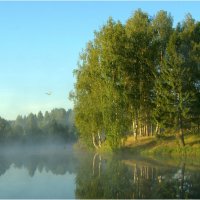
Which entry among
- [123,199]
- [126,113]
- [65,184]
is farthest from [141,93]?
[123,199]

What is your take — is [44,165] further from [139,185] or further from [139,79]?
[139,79]

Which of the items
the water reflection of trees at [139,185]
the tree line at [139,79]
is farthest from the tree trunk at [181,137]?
the water reflection of trees at [139,185]

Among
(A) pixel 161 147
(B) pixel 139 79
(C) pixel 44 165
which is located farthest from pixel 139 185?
(B) pixel 139 79

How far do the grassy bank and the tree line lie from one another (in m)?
1.41

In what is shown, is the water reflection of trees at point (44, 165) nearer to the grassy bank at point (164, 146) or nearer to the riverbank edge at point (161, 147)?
the riverbank edge at point (161, 147)

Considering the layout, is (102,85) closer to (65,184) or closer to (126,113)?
(126,113)

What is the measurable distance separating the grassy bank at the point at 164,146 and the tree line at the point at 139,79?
1411mm

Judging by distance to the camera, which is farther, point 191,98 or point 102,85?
point 102,85

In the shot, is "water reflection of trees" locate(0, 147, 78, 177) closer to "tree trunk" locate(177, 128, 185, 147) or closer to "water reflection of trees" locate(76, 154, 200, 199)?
"water reflection of trees" locate(76, 154, 200, 199)

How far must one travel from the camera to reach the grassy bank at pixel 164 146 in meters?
44.4

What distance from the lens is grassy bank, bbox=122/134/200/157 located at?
44406 millimetres

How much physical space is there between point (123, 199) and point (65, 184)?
6262 millimetres

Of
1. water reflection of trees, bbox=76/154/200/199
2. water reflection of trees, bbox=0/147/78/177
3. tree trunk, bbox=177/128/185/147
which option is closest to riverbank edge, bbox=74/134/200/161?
tree trunk, bbox=177/128/185/147

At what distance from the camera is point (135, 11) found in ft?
195
